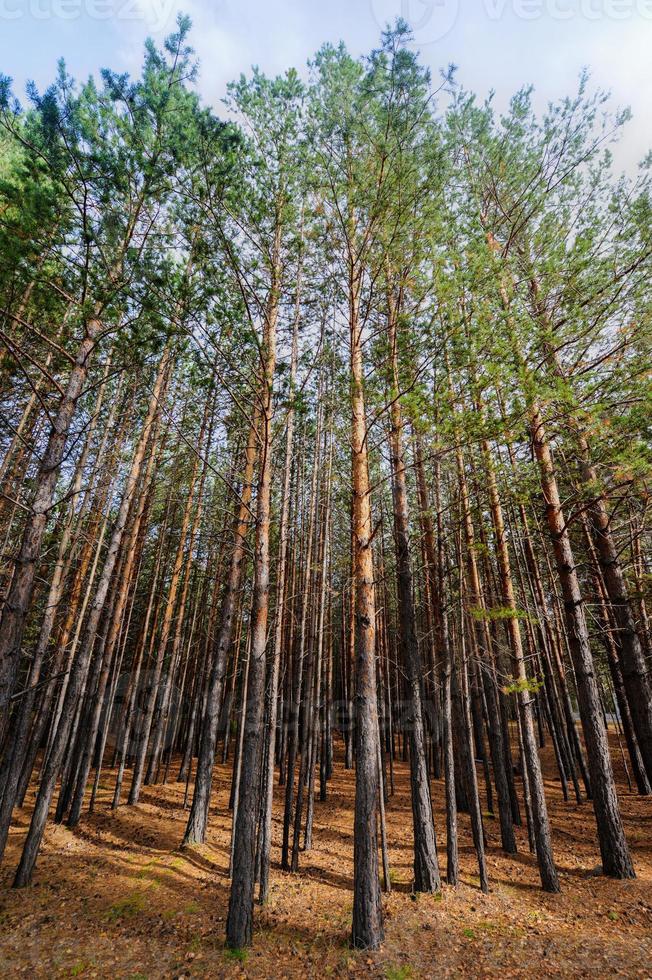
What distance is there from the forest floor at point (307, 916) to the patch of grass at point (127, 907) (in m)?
0.03

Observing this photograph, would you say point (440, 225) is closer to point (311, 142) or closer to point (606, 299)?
point (311, 142)

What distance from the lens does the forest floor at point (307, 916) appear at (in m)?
4.63

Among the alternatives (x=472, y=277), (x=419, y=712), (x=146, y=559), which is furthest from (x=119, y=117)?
(x=146, y=559)

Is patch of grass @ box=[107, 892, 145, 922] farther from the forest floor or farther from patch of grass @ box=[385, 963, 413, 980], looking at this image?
patch of grass @ box=[385, 963, 413, 980]

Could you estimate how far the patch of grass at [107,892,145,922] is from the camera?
572 centimetres

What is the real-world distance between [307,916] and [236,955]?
1437 millimetres

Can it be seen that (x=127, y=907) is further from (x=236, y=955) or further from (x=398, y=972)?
(x=398, y=972)

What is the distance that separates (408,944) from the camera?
4.97 m

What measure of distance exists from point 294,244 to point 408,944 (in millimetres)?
10540

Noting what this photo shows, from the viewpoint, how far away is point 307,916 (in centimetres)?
570

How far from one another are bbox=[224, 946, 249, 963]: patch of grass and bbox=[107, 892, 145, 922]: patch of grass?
6.56ft

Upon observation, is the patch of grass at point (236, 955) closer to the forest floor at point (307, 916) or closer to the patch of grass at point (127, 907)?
the forest floor at point (307, 916)

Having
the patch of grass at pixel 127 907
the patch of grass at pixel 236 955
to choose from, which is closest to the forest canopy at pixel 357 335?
the patch of grass at pixel 236 955

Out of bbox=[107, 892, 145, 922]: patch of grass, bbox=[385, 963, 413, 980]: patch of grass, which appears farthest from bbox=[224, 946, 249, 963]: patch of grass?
bbox=[107, 892, 145, 922]: patch of grass
